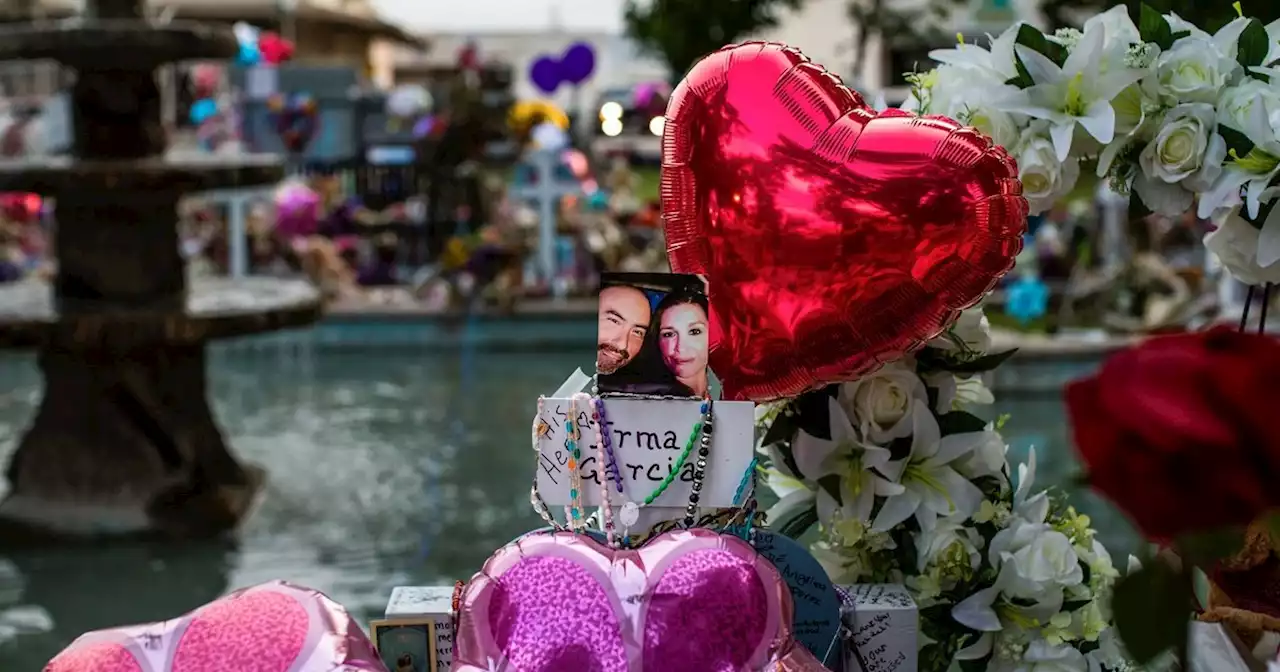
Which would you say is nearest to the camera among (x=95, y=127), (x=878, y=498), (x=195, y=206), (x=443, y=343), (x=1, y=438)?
(x=878, y=498)

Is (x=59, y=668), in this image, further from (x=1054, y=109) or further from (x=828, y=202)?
(x=1054, y=109)

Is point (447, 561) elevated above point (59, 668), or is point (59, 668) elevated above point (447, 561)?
point (59, 668)

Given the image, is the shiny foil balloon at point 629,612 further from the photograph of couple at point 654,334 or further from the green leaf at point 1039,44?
the green leaf at point 1039,44

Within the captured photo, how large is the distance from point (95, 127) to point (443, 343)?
4100 millimetres

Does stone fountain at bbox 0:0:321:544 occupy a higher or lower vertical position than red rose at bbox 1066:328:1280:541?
lower

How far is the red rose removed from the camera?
0.79 metres

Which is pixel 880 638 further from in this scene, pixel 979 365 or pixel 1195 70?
pixel 1195 70

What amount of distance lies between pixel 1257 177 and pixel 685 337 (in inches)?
24.6

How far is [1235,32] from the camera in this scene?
1522mm

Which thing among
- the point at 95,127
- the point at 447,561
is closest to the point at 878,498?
the point at 447,561

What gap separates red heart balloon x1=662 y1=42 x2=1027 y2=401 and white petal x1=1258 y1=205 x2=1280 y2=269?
0.87 feet

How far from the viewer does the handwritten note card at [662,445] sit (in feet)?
4.58

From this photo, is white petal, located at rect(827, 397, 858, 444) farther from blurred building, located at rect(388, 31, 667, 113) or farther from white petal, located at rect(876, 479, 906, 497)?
blurred building, located at rect(388, 31, 667, 113)

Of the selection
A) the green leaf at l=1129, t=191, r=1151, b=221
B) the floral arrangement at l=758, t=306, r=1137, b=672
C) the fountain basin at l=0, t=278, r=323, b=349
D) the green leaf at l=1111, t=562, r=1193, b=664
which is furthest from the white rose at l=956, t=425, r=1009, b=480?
the fountain basin at l=0, t=278, r=323, b=349
